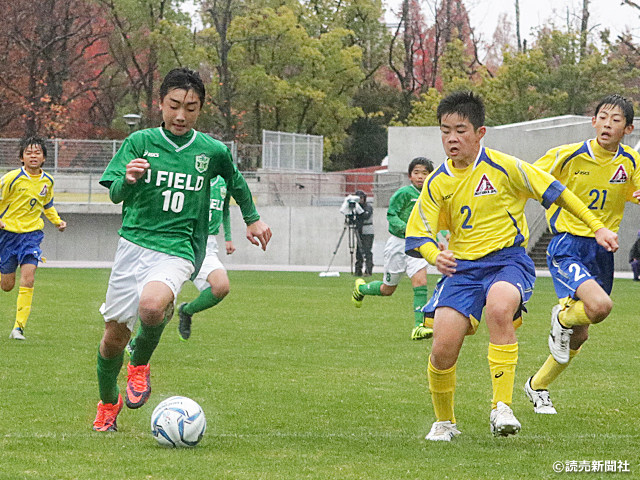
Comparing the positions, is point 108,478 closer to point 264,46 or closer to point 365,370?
Answer: point 365,370

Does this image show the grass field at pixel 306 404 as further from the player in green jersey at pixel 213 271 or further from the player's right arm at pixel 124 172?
the player's right arm at pixel 124 172

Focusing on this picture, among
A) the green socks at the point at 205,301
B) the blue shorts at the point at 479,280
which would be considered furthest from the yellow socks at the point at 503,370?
the green socks at the point at 205,301

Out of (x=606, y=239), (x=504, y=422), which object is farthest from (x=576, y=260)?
(x=504, y=422)

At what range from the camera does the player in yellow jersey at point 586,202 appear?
7258 millimetres

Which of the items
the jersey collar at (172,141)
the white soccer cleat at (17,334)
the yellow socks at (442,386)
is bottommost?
the white soccer cleat at (17,334)

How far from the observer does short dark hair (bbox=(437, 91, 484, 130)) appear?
19.9ft

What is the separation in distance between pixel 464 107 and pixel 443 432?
6.34ft

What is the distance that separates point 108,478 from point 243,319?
949 centimetres

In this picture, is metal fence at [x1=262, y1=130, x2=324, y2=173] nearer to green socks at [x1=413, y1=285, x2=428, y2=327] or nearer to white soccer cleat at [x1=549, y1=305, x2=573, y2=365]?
green socks at [x1=413, y1=285, x2=428, y2=327]

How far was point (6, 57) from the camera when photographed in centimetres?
4269

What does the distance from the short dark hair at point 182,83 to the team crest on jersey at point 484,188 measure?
1765 mm

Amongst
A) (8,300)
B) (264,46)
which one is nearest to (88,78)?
(264,46)

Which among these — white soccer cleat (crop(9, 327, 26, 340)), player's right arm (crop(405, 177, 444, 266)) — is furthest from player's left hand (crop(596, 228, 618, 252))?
white soccer cleat (crop(9, 327, 26, 340))

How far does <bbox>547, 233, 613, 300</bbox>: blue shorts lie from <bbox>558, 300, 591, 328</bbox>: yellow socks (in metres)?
0.10
